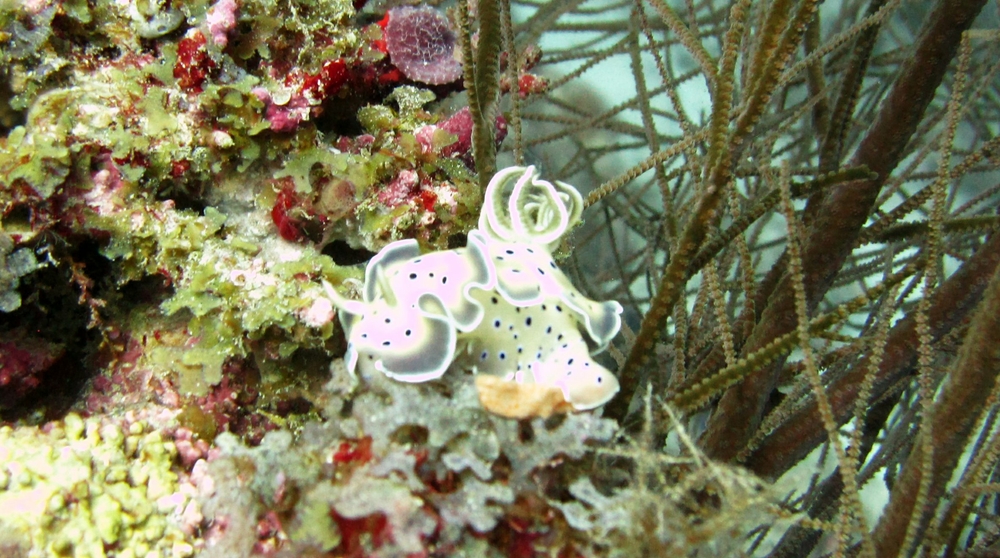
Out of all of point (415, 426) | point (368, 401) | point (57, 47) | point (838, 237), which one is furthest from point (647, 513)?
point (57, 47)

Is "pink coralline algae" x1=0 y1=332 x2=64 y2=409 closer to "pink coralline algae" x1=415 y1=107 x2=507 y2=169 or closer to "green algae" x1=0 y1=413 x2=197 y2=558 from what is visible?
"green algae" x1=0 y1=413 x2=197 y2=558

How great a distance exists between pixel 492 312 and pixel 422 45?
165 cm

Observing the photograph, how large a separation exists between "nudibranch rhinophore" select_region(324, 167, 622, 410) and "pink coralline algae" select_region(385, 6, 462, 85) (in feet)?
3.37

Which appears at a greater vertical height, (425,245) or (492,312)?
(425,245)

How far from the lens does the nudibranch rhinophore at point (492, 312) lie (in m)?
1.77

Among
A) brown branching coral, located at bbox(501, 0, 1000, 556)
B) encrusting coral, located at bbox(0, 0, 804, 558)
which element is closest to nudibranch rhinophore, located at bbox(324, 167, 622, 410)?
encrusting coral, located at bbox(0, 0, 804, 558)

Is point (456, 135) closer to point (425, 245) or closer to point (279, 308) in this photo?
point (425, 245)

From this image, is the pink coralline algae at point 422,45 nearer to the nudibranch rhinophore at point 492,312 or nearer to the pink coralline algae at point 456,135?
the pink coralline algae at point 456,135

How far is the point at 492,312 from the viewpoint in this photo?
1.92 metres

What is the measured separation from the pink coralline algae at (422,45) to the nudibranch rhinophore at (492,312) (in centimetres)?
103

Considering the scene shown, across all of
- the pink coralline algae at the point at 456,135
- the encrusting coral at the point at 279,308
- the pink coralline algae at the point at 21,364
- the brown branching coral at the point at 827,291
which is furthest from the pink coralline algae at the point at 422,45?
the pink coralline algae at the point at 21,364

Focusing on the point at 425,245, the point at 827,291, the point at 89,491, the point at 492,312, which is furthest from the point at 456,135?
the point at 89,491

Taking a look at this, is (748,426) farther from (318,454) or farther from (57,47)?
(57,47)

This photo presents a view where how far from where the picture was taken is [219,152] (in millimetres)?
2416
